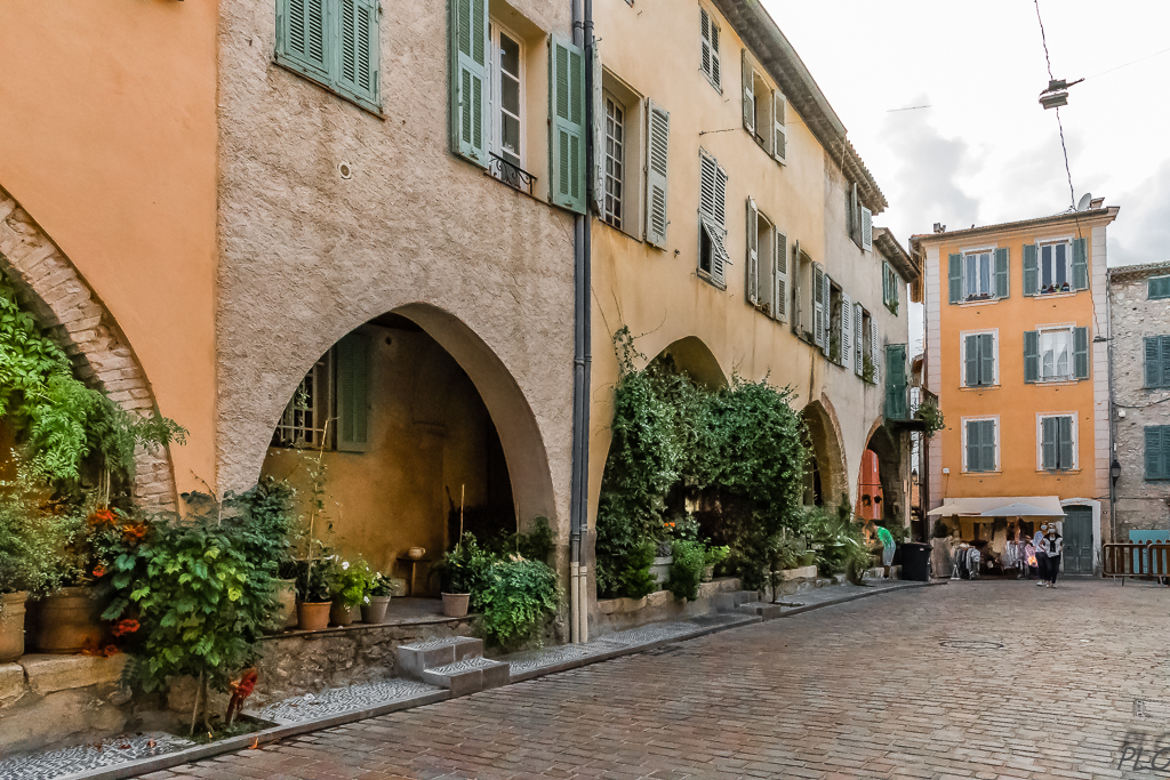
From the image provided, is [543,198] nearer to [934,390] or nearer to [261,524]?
[261,524]

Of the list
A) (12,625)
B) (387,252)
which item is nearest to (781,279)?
(387,252)

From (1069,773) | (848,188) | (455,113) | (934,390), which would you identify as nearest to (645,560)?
(455,113)

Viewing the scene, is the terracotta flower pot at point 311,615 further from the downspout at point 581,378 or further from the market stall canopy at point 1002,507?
the market stall canopy at point 1002,507

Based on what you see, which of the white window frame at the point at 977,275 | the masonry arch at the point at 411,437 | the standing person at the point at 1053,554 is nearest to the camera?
the masonry arch at the point at 411,437

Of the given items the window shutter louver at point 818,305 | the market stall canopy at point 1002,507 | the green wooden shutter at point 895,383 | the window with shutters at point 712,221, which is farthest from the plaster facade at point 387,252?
the market stall canopy at point 1002,507

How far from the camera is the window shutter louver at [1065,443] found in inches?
1161

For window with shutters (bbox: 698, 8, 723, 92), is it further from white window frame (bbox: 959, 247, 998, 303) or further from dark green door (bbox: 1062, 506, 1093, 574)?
dark green door (bbox: 1062, 506, 1093, 574)

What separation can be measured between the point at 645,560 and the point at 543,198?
4242mm

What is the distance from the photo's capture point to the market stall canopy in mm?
28094

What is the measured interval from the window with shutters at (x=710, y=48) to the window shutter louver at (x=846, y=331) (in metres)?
7.94

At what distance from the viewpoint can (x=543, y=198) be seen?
10234mm

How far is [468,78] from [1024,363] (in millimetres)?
26141

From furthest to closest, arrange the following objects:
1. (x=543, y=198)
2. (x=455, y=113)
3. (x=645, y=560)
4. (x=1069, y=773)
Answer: (x=645, y=560) → (x=543, y=198) → (x=455, y=113) → (x=1069, y=773)

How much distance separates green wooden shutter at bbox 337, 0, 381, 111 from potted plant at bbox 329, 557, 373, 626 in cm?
368
